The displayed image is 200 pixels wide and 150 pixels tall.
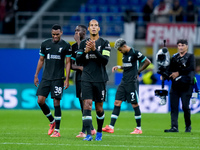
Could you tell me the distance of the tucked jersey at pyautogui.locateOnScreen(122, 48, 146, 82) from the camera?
37.7 ft

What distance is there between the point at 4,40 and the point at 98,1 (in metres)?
5.40

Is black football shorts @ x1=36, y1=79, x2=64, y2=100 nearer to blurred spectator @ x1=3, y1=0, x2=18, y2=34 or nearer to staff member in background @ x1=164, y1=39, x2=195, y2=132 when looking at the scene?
staff member in background @ x1=164, y1=39, x2=195, y2=132

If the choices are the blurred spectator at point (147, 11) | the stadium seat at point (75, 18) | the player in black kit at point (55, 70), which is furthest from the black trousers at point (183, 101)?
the stadium seat at point (75, 18)

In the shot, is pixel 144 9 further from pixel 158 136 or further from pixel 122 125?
pixel 158 136

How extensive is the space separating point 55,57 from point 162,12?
1401 cm

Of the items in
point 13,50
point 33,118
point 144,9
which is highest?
point 144,9

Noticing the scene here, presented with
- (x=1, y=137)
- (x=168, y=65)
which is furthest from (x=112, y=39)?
(x=1, y=137)

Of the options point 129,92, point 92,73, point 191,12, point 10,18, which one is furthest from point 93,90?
point 10,18

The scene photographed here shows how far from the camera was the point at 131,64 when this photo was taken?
1155 centimetres

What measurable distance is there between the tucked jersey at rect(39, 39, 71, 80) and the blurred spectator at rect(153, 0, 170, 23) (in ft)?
44.5

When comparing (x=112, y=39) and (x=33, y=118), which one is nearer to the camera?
(x=33, y=118)

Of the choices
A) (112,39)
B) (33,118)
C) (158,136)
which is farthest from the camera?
(112,39)

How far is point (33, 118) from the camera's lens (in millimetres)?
15961

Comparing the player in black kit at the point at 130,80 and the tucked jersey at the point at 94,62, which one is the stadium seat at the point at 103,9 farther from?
the tucked jersey at the point at 94,62
